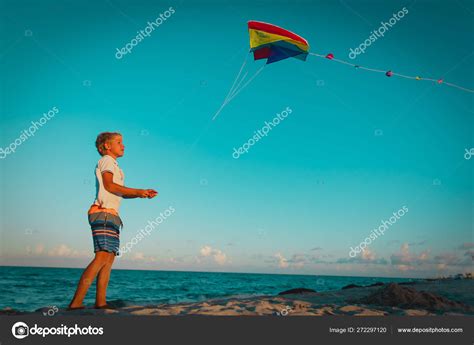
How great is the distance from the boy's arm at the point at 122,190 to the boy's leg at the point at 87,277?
71 cm

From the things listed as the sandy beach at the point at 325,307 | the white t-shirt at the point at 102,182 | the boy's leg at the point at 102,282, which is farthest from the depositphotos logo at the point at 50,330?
the white t-shirt at the point at 102,182

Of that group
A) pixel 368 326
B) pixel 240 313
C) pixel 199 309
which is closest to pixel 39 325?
pixel 199 309

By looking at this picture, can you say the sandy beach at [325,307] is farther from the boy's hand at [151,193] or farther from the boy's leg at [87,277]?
the boy's hand at [151,193]

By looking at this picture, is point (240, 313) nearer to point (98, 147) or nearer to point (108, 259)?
point (108, 259)

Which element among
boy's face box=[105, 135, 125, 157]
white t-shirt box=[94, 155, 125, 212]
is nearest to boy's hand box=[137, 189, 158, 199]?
white t-shirt box=[94, 155, 125, 212]

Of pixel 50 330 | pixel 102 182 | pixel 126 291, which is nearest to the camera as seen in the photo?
pixel 50 330

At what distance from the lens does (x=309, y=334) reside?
12.1 ft

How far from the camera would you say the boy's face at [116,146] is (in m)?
4.76

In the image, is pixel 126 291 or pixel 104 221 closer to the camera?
pixel 104 221

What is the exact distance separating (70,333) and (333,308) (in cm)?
314

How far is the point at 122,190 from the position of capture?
172 inches

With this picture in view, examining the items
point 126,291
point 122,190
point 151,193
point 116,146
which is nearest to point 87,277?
point 122,190

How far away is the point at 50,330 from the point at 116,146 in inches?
85.0

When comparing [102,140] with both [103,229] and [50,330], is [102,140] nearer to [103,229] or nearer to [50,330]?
[103,229]
